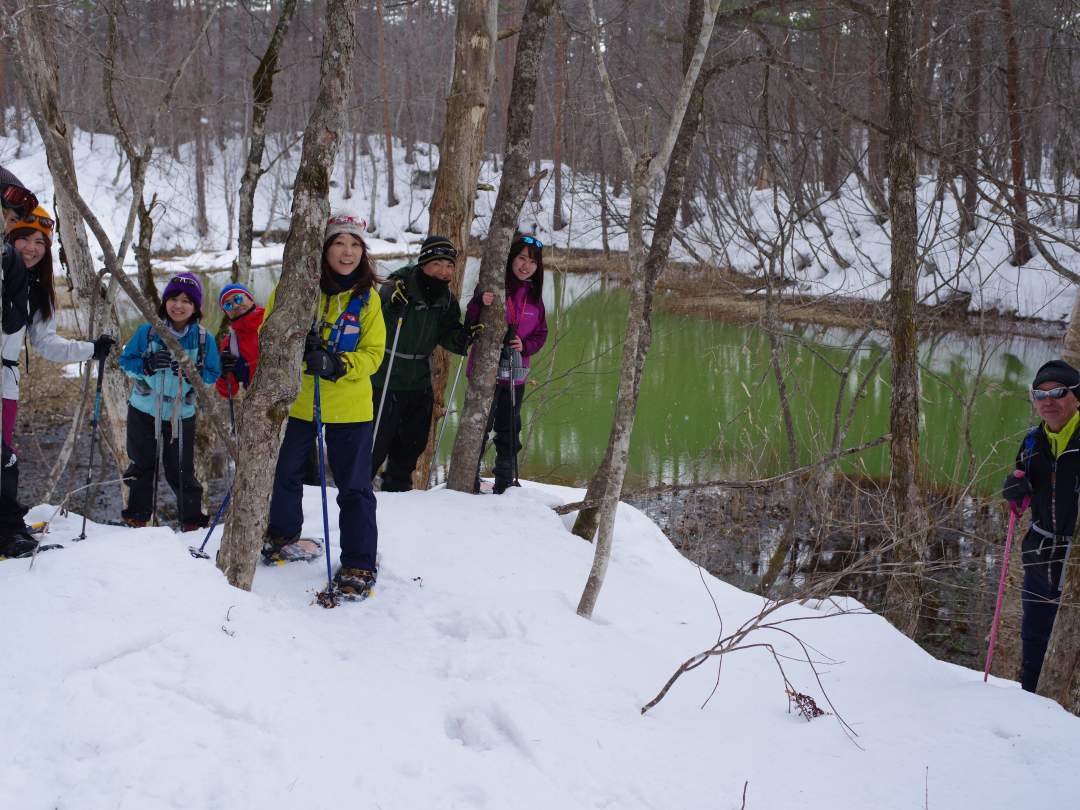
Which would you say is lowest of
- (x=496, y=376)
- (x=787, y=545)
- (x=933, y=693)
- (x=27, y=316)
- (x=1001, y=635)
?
(x=1001, y=635)

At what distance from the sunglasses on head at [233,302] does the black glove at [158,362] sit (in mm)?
575

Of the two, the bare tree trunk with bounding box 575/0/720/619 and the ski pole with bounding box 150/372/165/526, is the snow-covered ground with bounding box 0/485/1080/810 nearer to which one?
the bare tree trunk with bounding box 575/0/720/619

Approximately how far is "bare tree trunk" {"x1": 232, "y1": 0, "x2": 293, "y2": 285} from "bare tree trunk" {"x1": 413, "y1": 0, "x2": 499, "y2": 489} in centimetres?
114

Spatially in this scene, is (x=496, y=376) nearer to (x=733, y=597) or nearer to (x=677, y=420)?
(x=733, y=597)

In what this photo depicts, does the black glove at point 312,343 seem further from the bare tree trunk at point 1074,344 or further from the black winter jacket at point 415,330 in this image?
the bare tree trunk at point 1074,344

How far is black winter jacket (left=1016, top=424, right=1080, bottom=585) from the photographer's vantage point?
3896 millimetres

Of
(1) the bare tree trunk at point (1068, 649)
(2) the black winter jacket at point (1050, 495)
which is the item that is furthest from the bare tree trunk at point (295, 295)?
(2) the black winter jacket at point (1050, 495)

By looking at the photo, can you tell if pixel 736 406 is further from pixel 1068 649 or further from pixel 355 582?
pixel 355 582

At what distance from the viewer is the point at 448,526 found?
4.14 metres

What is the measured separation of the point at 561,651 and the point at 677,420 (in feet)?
27.0

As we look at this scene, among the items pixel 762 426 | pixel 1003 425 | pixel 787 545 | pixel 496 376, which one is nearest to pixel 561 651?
pixel 496 376

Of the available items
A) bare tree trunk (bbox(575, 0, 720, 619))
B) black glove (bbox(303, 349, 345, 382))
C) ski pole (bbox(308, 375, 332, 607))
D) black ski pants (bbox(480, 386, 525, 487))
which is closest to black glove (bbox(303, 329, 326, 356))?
black glove (bbox(303, 349, 345, 382))

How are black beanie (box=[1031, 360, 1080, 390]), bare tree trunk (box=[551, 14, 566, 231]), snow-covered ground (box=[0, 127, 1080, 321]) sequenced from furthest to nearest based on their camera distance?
1. snow-covered ground (box=[0, 127, 1080, 321])
2. bare tree trunk (box=[551, 14, 566, 231])
3. black beanie (box=[1031, 360, 1080, 390])

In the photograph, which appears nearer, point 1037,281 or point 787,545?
point 787,545
